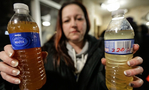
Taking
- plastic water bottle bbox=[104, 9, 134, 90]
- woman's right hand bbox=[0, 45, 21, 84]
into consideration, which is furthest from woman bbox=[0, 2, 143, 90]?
woman's right hand bbox=[0, 45, 21, 84]

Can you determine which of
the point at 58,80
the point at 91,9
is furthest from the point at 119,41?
the point at 91,9

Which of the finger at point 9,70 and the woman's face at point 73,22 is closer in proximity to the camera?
the finger at point 9,70

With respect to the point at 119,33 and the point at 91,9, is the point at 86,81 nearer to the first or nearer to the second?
the point at 119,33

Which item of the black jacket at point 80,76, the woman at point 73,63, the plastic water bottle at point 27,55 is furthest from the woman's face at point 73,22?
the plastic water bottle at point 27,55

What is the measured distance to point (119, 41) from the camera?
19.9 inches

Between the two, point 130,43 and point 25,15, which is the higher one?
point 25,15

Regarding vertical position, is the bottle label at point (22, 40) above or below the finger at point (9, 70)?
above

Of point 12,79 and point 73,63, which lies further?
point 73,63

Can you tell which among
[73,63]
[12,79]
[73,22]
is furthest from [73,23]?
[12,79]

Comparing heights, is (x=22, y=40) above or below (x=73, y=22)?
below

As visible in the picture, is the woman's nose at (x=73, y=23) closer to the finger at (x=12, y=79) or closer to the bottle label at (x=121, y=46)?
the bottle label at (x=121, y=46)

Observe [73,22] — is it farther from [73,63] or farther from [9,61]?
[9,61]

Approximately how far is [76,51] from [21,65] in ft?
2.73

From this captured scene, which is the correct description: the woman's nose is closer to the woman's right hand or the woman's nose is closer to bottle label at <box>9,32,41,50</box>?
bottle label at <box>9,32,41,50</box>
